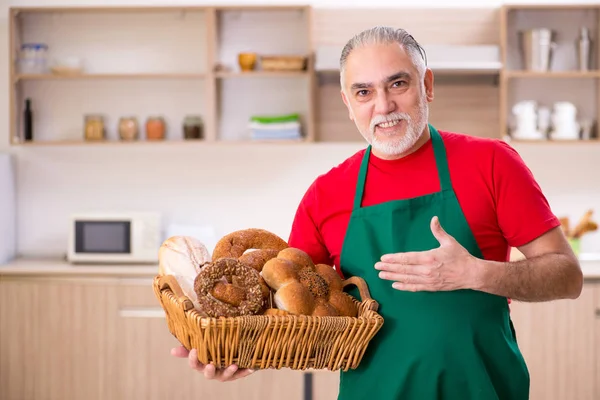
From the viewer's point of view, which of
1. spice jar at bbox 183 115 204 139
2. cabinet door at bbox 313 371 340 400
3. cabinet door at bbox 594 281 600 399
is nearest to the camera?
cabinet door at bbox 594 281 600 399

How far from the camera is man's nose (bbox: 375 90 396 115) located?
5.70 feet

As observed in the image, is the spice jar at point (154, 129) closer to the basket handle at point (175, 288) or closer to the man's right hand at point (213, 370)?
the basket handle at point (175, 288)

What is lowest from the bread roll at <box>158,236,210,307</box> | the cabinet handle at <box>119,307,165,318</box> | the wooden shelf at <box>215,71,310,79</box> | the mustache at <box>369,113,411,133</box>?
the cabinet handle at <box>119,307,165,318</box>

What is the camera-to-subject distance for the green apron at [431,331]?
1.67 meters

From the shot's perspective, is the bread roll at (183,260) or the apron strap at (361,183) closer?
the bread roll at (183,260)

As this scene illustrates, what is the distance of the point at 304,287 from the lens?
1.60 meters

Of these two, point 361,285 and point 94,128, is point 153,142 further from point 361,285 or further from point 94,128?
point 361,285

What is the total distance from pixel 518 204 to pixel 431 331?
323 mm

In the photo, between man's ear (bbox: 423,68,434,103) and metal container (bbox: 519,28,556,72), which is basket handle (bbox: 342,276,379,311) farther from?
metal container (bbox: 519,28,556,72)

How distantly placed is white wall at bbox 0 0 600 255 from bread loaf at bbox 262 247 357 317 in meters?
2.83

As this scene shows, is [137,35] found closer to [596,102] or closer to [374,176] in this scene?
[596,102]

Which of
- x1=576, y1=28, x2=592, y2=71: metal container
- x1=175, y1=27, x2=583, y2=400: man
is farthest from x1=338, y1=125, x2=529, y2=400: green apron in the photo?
x1=576, y1=28, x2=592, y2=71: metal container

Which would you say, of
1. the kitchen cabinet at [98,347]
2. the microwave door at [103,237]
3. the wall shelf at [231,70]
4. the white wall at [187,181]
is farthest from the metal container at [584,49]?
the microwave door at [103,237]

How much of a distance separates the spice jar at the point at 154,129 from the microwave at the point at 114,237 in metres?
0.46
